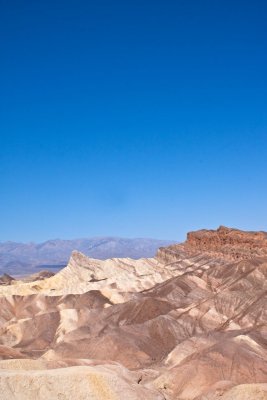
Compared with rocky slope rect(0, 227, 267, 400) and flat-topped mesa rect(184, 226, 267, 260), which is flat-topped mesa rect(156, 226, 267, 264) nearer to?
flat-topped mesa rect(184, 226, 267, 260)

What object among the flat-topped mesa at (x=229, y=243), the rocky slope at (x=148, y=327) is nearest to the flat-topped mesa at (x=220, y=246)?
the flat-topped mesa at (x=229, y=243)

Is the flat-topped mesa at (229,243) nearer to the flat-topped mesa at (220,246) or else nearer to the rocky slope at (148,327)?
the flat-topped mesa at (220,246)

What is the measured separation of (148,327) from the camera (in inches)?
2689

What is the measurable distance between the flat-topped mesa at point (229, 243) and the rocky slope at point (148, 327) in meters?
0.23

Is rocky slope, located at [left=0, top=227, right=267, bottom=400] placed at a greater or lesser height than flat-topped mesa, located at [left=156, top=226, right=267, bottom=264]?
lesser

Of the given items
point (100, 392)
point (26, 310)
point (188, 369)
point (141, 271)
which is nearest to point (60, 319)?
point (26, 310)

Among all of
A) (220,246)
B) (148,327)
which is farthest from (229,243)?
(148,327)

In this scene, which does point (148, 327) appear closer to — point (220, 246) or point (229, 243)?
point (220, 246)

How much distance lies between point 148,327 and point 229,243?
2829cm

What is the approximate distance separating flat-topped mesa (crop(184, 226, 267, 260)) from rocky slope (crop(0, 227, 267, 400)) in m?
0.23

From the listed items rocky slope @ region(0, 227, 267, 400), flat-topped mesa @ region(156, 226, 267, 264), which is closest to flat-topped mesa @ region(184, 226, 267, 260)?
flat-topped mesa @ region(156, 226, 267, 264)

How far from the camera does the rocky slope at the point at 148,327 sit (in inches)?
1567

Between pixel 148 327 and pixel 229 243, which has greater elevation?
pixel 229 243

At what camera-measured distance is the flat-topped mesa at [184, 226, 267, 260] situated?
Result: 86.5 meters
